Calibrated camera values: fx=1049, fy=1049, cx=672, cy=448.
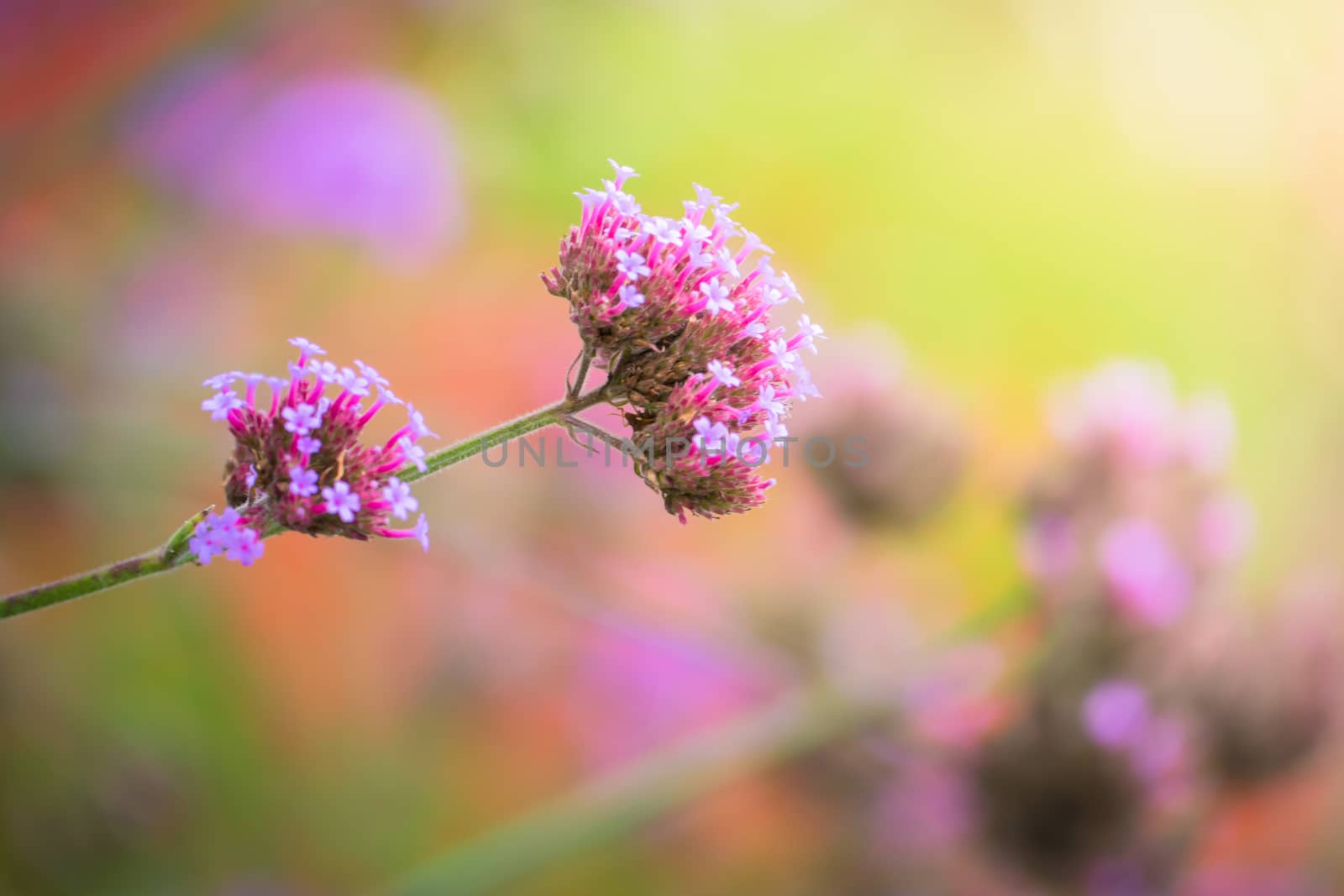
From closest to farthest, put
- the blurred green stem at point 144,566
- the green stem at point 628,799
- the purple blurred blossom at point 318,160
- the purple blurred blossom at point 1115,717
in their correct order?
the blurred green stem at point 144,566 < the green stem at point 628,799 < the purple blurred blossom at point 1115,717 < the purple blurred blossom at point 318,160

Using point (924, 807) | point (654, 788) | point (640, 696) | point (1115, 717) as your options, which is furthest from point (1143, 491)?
point (640, 696)

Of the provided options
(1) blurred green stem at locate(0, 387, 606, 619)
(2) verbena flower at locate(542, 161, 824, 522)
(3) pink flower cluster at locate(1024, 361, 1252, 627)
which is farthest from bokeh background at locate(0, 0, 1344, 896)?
(1) blurred green stem at locate(0, 387, 606, 619)

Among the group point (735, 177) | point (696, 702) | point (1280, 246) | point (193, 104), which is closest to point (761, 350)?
point (696, 702)

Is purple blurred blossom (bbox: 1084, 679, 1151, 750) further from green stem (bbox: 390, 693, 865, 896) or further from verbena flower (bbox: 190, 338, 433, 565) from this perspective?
verbena flower (bbox: 190, 338, 433, 565)

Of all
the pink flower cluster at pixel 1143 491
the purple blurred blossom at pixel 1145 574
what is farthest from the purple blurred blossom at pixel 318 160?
the purple blurred blossom at pixel 1145 574

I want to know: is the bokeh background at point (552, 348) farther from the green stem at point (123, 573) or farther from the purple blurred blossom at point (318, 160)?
the green stem at point (123, 573)
